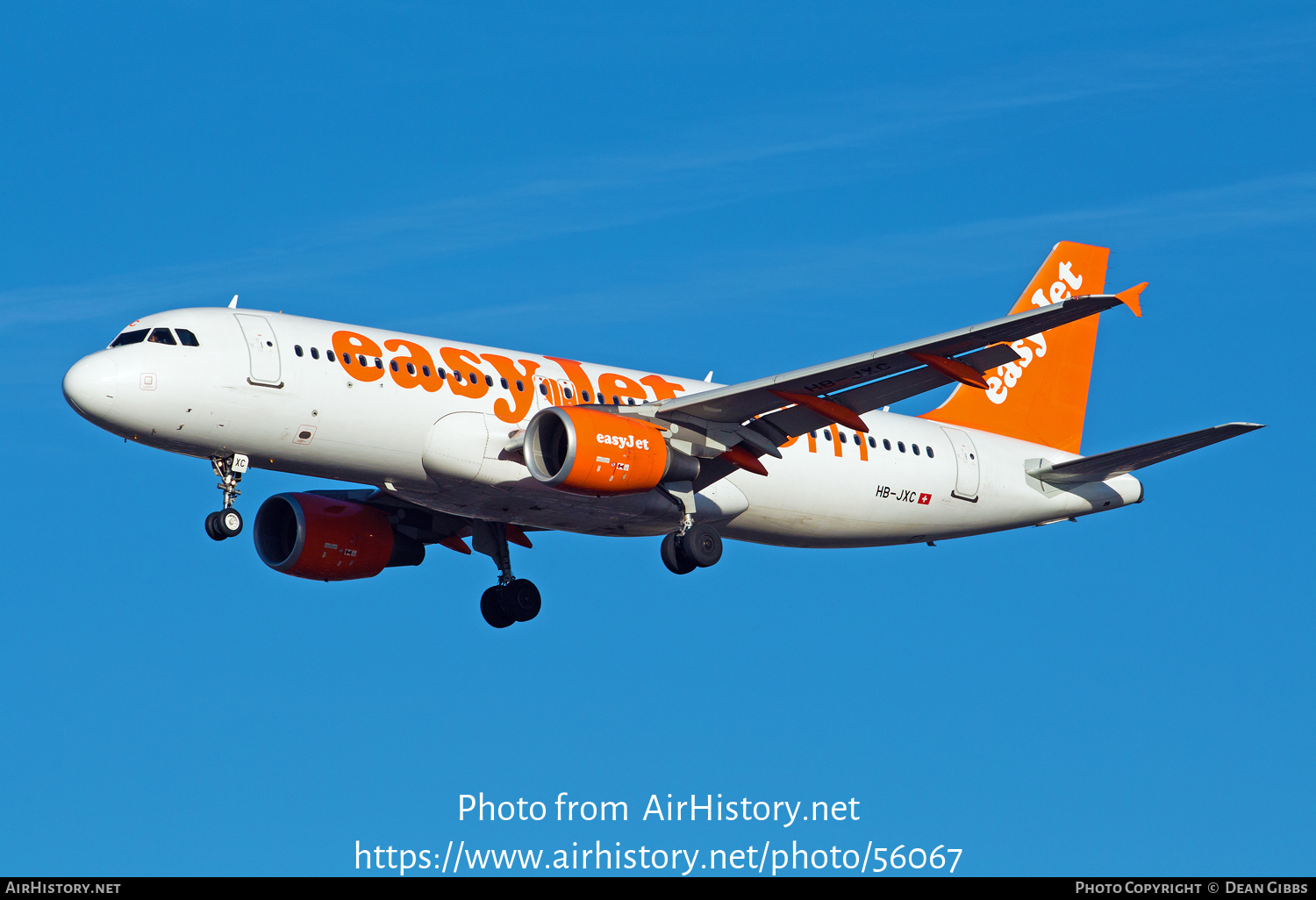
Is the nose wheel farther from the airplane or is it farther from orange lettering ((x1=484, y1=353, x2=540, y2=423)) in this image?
orange lettering ((x1=484, y1=353, x2=540, y2=423))

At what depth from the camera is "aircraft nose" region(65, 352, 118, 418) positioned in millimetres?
34094

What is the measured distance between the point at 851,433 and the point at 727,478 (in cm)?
364

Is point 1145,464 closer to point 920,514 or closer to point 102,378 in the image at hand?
point 920,514

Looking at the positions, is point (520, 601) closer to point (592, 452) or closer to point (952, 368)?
point (592, 452)

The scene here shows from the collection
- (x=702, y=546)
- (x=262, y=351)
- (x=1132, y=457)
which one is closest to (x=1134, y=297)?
(x=1132, y=457)

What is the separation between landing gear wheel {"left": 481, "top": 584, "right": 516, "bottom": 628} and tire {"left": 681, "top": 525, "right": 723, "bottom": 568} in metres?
6.02

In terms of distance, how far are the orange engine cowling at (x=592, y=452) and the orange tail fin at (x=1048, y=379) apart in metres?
11.5

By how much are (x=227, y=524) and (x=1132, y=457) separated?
20230 mm

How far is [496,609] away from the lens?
43.1 meters

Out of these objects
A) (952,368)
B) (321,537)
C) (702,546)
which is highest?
(952,368)

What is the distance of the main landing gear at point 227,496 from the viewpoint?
3509 cm

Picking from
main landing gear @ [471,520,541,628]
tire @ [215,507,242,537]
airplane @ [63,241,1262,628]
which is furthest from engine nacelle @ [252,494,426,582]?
tire @ [215,507,242,537]

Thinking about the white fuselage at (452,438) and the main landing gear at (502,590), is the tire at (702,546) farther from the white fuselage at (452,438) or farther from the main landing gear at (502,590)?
the main landing gear at (502,590)

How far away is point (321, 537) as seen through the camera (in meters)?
41.7
